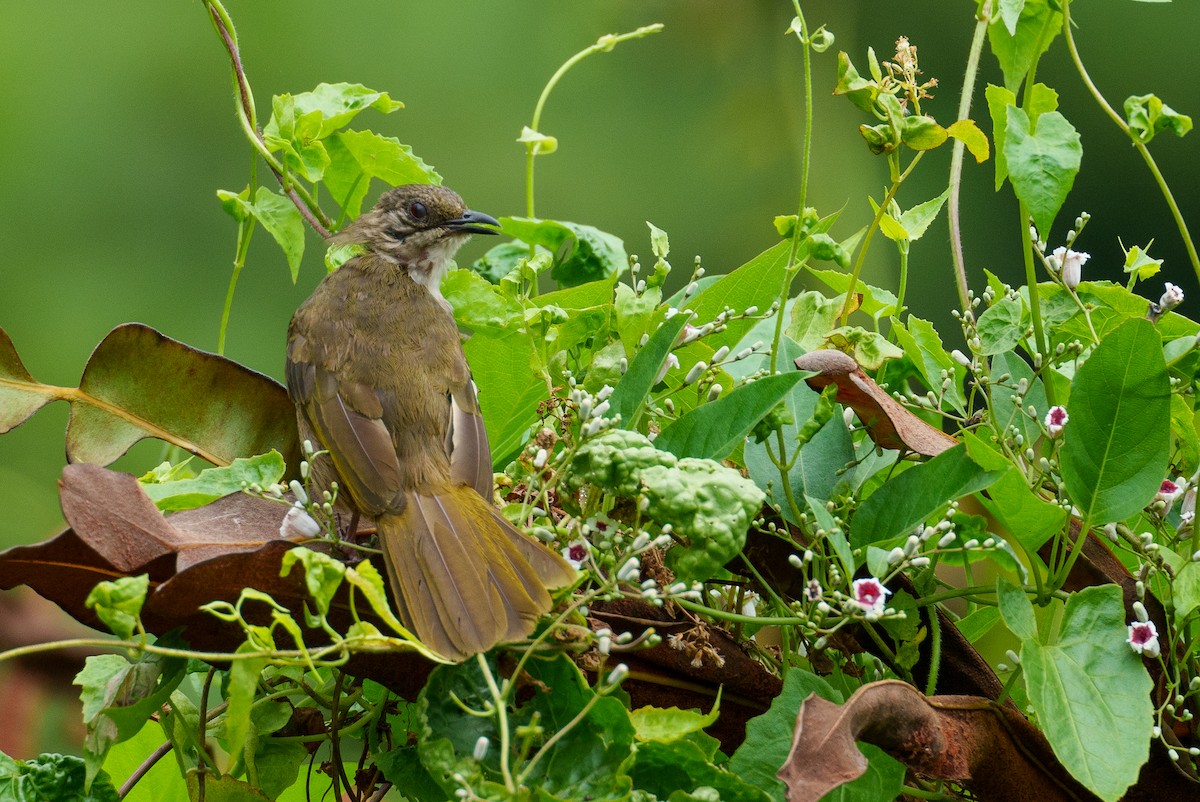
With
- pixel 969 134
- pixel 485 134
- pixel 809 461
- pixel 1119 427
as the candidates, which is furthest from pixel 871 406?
pixel 485 134

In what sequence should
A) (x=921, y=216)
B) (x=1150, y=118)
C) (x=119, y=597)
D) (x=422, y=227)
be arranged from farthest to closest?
(x=422, y=227) < (x=921, y=216) < (x=1150, y=118) < (x=119, y=597)

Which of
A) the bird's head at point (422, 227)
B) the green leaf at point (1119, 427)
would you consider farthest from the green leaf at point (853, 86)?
the bird's head at point (422, 227)

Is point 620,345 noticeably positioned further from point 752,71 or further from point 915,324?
point 752,71

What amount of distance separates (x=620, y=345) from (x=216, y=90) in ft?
14.6

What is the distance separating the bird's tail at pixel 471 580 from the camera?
0.96 m

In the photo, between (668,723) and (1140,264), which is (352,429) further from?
(1140,264)

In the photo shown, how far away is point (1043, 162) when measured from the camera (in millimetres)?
1092

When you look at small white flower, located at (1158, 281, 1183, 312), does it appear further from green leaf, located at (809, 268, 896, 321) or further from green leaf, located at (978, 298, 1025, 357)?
green leaf, located at (809, 268, 896, 321)

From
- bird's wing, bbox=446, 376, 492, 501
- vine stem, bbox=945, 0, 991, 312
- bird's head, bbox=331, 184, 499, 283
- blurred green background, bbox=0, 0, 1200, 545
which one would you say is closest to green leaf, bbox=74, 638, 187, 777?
bird's wing, bbox=446, 376, 492, 501

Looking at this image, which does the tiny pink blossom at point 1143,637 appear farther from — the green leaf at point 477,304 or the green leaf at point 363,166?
the green leaf at point 363,166

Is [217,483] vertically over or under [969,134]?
under

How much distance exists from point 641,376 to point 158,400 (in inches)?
18.1

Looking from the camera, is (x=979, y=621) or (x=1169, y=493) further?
(x=979, y=621)

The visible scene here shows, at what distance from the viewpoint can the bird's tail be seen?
96 centimetres
